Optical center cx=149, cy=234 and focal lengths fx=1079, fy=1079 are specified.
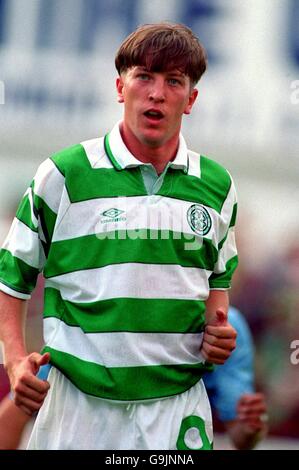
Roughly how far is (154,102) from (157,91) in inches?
0.9

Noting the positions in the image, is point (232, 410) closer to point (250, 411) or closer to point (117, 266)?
point (250, 411)

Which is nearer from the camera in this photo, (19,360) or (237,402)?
(19,360)

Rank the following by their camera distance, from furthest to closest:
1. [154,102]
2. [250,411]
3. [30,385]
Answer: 1. [250,411]
2. [154,102]
3. [30,385]

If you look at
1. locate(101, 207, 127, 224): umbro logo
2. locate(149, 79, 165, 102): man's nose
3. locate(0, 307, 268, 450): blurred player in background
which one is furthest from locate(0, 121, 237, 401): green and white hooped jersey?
locate(0, 307, 268, 450): blurred player in background

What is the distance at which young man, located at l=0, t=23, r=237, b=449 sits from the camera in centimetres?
217

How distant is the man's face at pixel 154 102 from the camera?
2225 millimetres

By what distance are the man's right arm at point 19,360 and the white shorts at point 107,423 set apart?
0.09 metres

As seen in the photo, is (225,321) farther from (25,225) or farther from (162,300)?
(25,225)

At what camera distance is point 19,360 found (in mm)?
2170

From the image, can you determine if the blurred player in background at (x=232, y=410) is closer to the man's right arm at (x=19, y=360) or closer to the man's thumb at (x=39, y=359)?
the man's right arm at (x=19, y=360)

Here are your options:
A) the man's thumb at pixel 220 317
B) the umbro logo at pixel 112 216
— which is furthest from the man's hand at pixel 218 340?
the umbro logo at pixel 112 216

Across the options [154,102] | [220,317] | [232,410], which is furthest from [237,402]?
[154,102]

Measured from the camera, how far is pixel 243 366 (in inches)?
126

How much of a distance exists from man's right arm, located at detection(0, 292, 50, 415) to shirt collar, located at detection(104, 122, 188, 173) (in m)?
0.36
